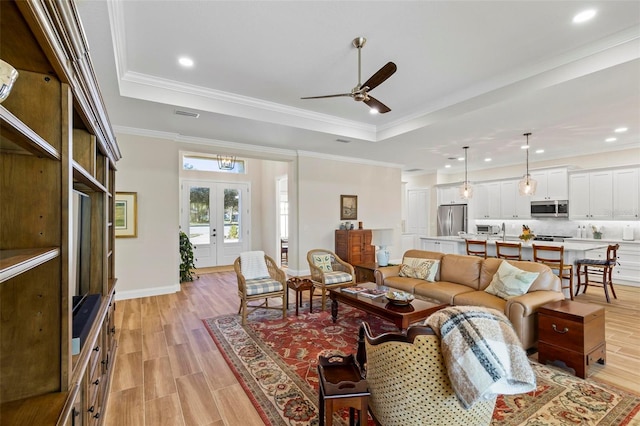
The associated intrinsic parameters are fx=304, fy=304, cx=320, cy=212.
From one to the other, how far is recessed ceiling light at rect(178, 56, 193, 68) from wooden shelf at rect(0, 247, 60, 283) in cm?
305

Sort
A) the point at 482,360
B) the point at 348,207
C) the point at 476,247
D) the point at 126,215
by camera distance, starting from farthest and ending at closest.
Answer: the point at 348,207 < the point at 476,247 < the point at 126,215 < the point at 482,360

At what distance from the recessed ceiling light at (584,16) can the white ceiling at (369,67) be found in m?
0.06

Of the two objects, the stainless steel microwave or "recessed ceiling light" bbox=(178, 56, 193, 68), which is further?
the stainless steel microwave

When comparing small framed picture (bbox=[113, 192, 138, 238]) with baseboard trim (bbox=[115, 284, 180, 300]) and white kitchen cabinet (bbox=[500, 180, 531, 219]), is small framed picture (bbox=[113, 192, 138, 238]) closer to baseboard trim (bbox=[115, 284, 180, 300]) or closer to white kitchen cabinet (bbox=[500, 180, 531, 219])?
baseboard trim (bbox=[115, 284, 180, 300])

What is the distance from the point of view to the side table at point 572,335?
2623mm

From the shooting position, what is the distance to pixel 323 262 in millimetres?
4949

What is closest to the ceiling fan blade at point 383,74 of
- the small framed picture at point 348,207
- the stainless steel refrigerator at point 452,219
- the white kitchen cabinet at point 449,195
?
the small framed picture at point 348,207

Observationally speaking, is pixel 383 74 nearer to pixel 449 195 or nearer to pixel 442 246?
pixel 442 246

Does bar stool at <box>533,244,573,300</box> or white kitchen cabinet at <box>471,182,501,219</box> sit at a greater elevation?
white kitchen cabinet at <box>471,182,501,219</box>

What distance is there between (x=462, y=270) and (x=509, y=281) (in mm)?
753

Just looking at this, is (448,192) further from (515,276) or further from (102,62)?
(102,62)

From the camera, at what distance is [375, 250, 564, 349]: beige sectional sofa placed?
2.99m

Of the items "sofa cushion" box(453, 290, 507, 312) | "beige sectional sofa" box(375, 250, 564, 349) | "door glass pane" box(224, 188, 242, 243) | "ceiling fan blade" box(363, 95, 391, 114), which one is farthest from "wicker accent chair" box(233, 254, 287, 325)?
"door glass pane" box(224, 188, 242, 243)

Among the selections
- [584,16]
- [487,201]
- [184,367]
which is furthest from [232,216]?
[584,16]
